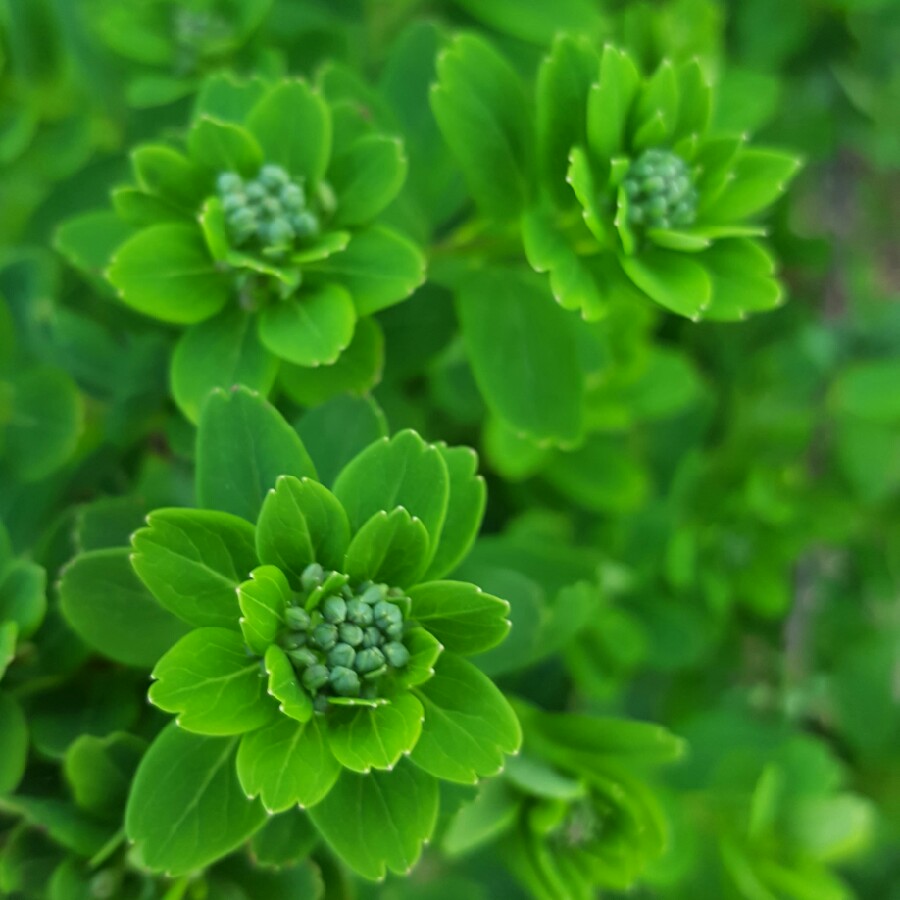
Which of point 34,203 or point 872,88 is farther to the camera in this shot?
point 872,88

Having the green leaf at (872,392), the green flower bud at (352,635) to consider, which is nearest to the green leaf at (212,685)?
the green flower bud at (352,635)

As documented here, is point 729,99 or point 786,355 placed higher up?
point 729,99

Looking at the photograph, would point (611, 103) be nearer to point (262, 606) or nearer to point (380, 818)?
point (262, 606)

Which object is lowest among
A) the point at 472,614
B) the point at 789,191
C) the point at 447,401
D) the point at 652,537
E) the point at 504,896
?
the point at 504,896

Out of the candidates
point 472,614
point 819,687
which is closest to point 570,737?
point 472,614

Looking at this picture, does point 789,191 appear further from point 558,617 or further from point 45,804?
point 45,804

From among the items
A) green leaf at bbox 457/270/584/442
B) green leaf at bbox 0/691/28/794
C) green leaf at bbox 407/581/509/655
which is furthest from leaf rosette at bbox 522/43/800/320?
green leaf at bbox 0/691/28/794

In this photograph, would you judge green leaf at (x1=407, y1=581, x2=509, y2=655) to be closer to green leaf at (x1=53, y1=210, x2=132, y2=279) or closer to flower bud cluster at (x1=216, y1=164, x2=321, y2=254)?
flower bud cluster at (x1=216, y1=164, x2=321, y2=254)

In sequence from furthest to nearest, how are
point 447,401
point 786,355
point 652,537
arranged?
point 786,355 → point 652,537 → point 447,401

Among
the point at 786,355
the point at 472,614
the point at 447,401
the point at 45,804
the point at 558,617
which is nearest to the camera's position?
the point at 472,614
